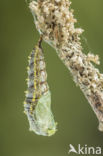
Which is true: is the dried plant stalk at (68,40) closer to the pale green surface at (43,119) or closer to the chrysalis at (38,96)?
the chrysalis at (38,96)

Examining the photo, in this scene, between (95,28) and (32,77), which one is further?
(95,28)

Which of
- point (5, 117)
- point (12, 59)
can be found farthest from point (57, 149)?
point (12, 59)

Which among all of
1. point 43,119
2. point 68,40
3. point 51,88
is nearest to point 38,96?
point 43,119

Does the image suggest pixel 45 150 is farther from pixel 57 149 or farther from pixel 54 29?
pixel 54 29

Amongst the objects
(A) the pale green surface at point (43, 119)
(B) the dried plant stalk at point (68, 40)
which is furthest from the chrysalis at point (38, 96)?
(B) the dried plant stalk at point (68, 40)

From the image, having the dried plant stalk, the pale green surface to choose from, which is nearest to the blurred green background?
the pale green surface
